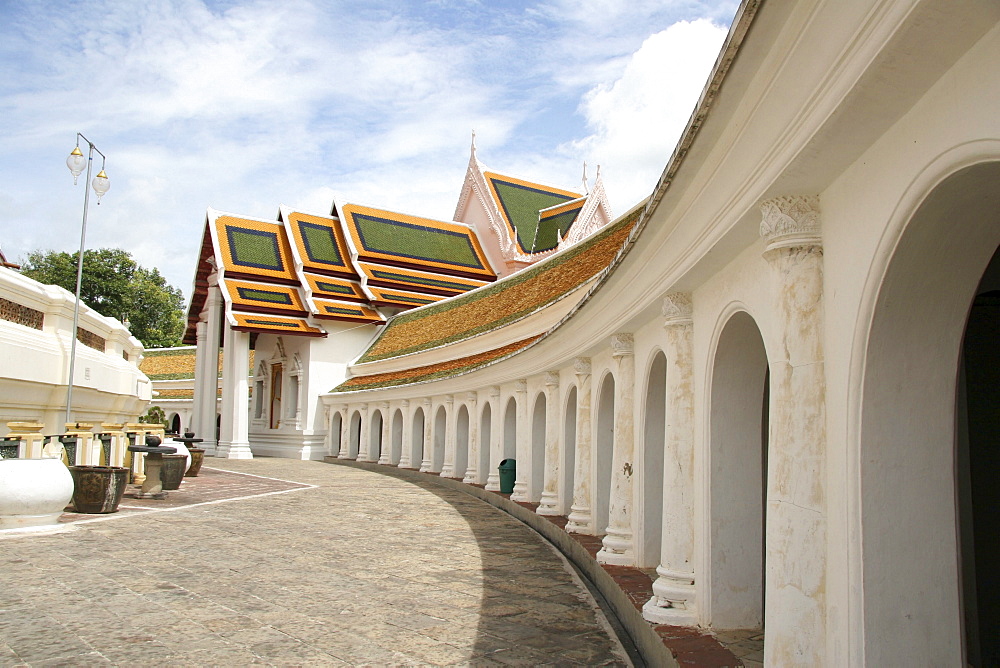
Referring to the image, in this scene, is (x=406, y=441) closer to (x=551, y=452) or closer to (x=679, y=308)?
(x=551, y=452)

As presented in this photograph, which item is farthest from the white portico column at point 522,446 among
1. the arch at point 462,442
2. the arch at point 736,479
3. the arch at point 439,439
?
the arch at point 736,479

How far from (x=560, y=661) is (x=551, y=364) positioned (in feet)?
23.1

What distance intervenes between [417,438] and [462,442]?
440cm

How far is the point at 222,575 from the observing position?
25.2 ft

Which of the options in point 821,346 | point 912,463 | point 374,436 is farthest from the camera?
point 374,436

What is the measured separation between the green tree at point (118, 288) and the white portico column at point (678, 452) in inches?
2139

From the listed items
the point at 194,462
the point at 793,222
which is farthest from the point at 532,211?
the point at 793,222

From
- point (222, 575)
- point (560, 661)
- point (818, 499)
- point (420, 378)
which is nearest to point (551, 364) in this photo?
point (222, 575)

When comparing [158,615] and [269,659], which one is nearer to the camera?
[269,659]

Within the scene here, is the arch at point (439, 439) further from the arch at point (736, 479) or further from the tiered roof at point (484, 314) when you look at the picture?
the arch at point (736, 479)

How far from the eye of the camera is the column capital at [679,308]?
6289mm

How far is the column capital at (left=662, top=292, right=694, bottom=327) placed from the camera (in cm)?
629

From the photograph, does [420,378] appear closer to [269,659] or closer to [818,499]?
[269,659]

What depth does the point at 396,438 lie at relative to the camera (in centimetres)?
2414
